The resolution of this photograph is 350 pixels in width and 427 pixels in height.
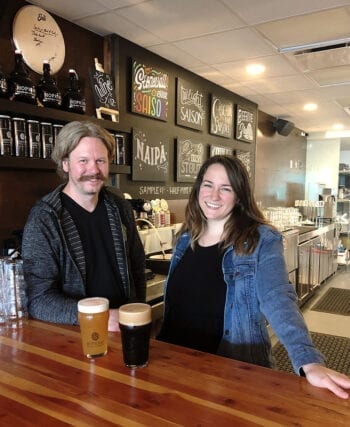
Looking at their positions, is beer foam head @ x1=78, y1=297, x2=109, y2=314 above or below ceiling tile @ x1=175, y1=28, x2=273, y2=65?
below

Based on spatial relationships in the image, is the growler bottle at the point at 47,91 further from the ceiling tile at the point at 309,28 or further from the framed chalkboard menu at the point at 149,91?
the ceiling tile at the point at 309,28

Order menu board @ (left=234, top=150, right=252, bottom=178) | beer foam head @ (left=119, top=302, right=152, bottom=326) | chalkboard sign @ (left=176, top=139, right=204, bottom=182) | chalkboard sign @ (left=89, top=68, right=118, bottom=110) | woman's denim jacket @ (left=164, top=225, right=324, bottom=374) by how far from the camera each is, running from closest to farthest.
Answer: beer foam head @ (left=119, top=302, right=152, bottom=326), woman's denim jacket @ (left=164, top=225, right=324, bottom=374), chalkboard sign @ (left=89, top=68, right=118, bottom=110), chalkboard sign @ (left=176, top=139, right=204, bottom=182), menu board @ (left=234, top=150, right=252, bottom=178)

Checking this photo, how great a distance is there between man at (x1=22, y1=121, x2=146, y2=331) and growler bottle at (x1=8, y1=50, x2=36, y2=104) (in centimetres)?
62

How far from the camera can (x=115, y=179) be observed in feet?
9.62

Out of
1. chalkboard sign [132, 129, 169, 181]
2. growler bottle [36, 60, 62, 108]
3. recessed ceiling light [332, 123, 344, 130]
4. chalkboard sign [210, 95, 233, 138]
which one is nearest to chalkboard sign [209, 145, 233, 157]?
chalkboard sign [210, 95, 233, 138]

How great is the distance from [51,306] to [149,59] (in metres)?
2.45

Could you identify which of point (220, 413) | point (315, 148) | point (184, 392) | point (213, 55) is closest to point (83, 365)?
point (184, 392)

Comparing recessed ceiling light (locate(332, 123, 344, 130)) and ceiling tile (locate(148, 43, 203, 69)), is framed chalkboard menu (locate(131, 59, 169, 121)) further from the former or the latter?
recessed ceiling light (locate(332, 123, 344, 130))

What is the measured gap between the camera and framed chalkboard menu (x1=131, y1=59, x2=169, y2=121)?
308 centimetres

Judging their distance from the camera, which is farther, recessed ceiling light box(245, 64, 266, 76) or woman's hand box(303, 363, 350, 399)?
recessed ceiling light box(245, 64, 266, 76)

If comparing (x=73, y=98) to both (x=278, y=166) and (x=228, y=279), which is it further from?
(x=278, y=166)

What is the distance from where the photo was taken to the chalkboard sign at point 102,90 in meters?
2.64

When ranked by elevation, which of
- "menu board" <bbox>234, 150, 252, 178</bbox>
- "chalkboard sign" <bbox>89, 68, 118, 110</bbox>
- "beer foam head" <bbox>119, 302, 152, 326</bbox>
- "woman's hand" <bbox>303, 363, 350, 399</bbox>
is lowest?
"woman's hand" <bbox>303, 363, 350, 399</bbox>

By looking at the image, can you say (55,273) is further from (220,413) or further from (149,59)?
(149,59)
